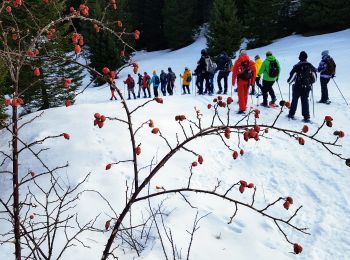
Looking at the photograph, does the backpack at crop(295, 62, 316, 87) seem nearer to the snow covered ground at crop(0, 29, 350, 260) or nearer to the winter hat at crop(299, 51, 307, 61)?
the winter hat at crop(299, 51, 307, 61)

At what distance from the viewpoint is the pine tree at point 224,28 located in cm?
3113

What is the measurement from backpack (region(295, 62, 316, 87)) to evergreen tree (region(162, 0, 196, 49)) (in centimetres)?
3416

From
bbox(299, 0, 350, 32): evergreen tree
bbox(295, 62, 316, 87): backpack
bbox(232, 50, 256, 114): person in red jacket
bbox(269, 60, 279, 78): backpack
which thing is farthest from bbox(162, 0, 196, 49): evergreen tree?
bbox(295, 62, 316, 87): backpack

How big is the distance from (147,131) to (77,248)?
424 cm

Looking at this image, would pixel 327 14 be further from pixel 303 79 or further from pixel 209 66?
pixel 303 79

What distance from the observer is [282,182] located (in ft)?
22.1

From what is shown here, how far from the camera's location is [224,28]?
31.2 m

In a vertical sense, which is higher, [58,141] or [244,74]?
[244,74]

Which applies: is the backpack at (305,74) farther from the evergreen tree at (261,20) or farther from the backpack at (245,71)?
the evergreen tree at (261,20)

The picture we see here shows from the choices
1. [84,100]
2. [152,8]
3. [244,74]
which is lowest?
[84,100]

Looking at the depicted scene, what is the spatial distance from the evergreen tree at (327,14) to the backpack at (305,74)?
2777 cm

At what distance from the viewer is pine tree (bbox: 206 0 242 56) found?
3113 cm

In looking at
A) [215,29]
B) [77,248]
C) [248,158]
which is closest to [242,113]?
[248,158]

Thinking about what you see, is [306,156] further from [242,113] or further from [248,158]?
[242,113]
